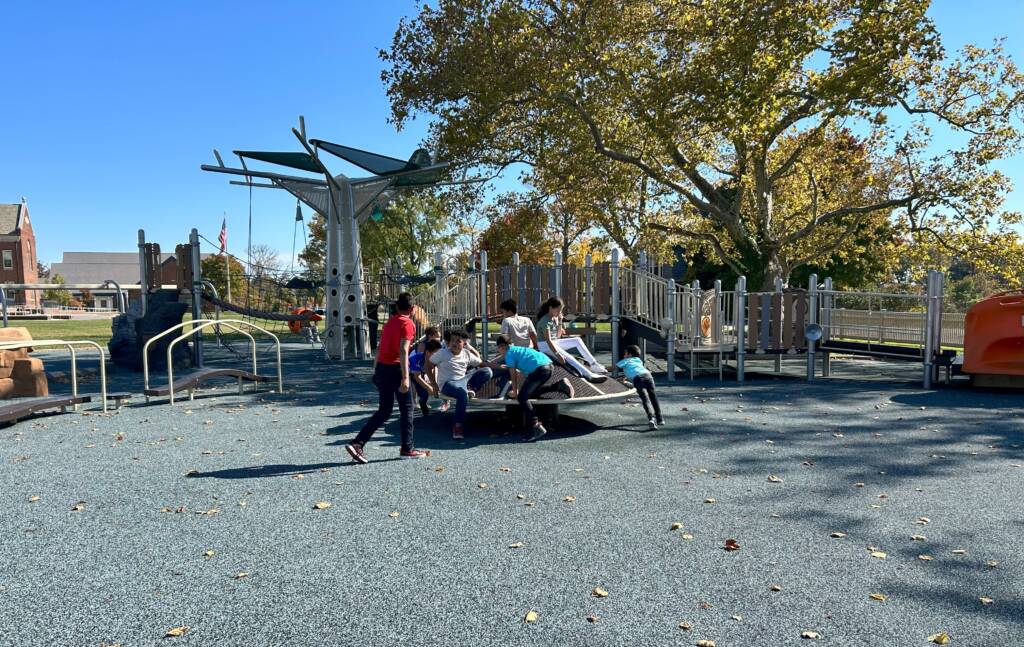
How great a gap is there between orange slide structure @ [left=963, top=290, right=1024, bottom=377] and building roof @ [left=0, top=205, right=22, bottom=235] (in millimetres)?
86592

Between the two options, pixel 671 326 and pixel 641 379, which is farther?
pixel 671 326

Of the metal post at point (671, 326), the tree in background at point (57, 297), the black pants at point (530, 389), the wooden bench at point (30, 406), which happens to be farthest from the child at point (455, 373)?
the tree in background at point (57, 297)

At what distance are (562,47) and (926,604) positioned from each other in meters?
16.8

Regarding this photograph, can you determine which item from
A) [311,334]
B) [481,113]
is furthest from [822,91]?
[311,334]

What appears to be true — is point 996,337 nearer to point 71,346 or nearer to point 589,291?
point 589,291

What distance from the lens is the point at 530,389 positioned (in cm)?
861

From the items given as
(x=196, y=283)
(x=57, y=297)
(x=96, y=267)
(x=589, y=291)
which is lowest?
(x=589, y=291)

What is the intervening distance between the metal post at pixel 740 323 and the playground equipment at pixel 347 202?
362 inches

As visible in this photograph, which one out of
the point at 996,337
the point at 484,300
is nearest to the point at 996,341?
the point at 996,337

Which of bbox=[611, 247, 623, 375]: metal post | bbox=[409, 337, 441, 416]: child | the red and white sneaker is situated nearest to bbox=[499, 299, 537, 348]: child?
bbox=[409, 337, 441, 416]: child

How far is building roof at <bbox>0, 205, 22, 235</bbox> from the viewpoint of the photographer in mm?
74438

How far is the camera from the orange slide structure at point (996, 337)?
41.3 ft

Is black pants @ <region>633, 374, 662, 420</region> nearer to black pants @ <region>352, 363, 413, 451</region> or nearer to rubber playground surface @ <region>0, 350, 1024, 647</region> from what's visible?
rubber playground surface @ <region>0, 350, 1024, 647</region>

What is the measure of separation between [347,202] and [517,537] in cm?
1774
